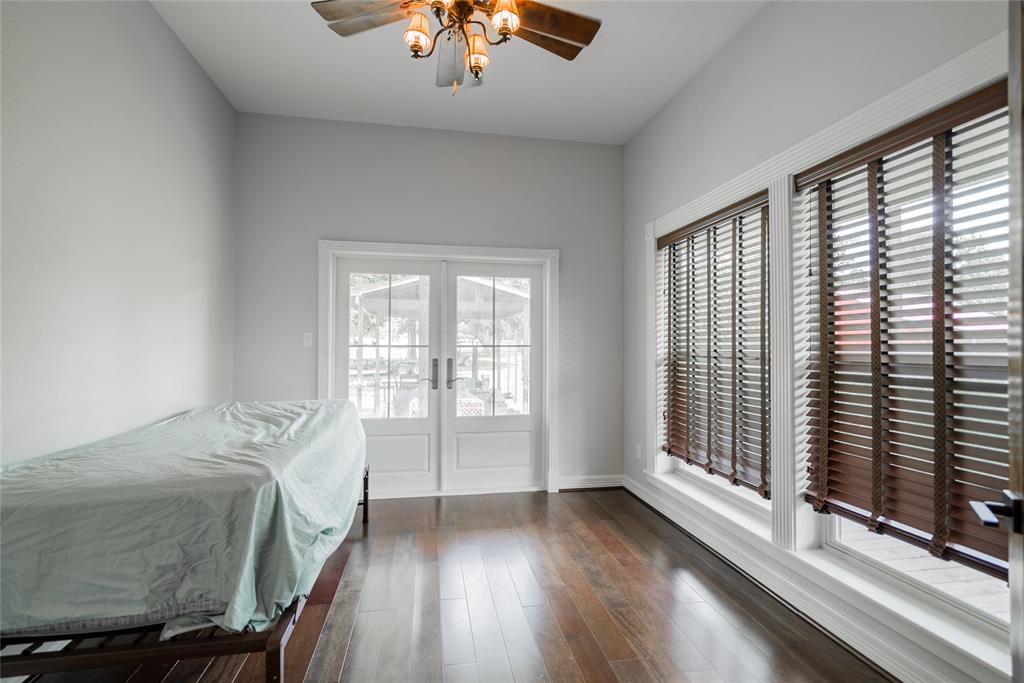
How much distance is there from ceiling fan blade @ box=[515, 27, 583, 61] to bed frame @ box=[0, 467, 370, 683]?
86.1 inches

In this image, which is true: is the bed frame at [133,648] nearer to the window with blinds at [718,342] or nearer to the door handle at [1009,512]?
the door handle at [1009,512]

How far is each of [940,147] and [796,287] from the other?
0.75 meters

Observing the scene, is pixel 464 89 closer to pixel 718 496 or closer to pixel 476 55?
pixel 476 55

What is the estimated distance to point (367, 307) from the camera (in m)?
3.86

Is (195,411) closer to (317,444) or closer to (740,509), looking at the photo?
(317,444)

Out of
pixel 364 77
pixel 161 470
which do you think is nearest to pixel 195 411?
pixel 161 470

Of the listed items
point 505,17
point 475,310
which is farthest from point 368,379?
point 505,17

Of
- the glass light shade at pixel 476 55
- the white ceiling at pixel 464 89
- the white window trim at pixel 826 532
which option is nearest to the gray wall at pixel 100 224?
the white ceiling at pixel 464 89

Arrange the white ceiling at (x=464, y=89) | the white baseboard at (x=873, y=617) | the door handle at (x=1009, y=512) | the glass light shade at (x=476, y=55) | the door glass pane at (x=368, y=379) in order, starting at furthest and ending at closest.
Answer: the door glass pane at (x=368, y=379)
the white ceiling at (x=464, y=89)
the glass light shade at (x=476, y=55)
the white baseboard at (x=873, y=617)
the door handle at (x=1009, y=512)

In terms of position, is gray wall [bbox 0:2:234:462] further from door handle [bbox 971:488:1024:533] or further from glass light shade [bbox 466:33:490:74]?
door handle [bbox 971:488:1024:533]

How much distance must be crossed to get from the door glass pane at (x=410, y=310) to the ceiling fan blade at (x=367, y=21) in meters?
2.11

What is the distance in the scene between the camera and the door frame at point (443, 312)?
3697 mm

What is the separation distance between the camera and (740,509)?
2832mm

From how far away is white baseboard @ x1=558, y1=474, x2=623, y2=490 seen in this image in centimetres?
407
